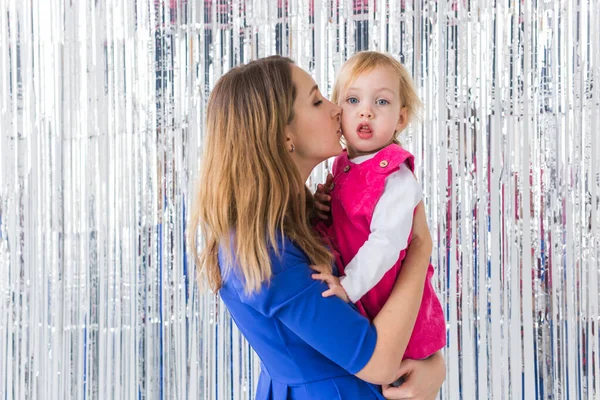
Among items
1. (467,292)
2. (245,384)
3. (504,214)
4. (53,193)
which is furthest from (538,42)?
(53,193)

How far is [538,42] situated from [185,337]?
1361mm

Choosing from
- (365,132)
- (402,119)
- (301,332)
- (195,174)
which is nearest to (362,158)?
(365,132)

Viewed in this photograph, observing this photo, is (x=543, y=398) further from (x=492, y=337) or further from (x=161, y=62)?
(x=161, y=62)

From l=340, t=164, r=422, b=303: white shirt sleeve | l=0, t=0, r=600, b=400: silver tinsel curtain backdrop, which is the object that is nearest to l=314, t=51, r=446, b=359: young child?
l=340, t=164, r=422, b=303: white shirt sleeve

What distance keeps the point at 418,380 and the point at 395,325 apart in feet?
0.60

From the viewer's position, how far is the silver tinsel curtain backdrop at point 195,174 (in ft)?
6.69

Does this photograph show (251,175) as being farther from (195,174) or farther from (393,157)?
(195,174)

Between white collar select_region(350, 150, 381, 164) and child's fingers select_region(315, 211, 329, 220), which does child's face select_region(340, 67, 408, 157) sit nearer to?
white collar select_region(350, 150, 381, 164)

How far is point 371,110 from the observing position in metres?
1.38

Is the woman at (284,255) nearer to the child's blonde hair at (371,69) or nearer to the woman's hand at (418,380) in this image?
the woman's hand at (418,380)

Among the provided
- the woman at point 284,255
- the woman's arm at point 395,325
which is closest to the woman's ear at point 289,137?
the woman at point 284,255

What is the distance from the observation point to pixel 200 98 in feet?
6.85

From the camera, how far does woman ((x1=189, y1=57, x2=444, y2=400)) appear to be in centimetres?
111

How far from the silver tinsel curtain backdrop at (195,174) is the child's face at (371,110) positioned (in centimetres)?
64
